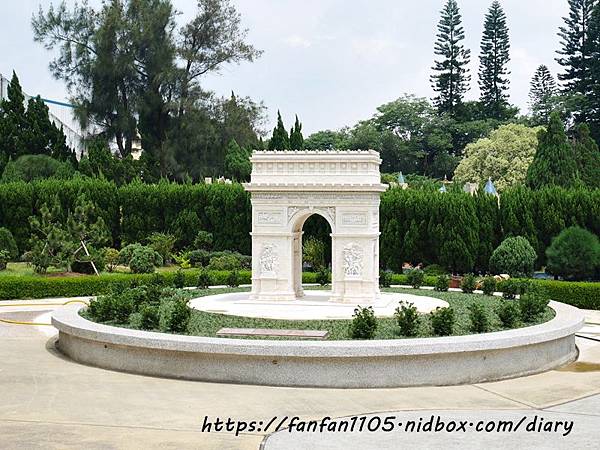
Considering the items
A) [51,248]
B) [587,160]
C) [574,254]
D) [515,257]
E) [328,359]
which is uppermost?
[587,160]

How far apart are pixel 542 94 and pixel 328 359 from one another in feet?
180

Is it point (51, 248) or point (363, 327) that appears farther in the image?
point (51, 248)

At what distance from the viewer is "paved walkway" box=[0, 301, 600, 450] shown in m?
10.0

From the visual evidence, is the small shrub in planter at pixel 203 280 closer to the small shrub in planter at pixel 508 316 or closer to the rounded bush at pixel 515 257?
the rounded bush at pixel 515 257

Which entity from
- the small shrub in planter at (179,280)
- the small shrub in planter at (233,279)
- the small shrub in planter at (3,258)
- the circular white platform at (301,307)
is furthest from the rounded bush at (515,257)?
the small shrub in planter at (3,258)

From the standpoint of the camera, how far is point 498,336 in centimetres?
1438

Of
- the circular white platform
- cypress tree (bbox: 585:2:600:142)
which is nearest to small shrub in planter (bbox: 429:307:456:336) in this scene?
the circular white platform

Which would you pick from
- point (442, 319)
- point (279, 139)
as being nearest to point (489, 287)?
point (442, 319)

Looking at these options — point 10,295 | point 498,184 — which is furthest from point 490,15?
point 10,295

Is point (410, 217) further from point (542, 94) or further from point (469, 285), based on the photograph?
point (542, 94)

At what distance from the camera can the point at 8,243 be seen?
1196 inches

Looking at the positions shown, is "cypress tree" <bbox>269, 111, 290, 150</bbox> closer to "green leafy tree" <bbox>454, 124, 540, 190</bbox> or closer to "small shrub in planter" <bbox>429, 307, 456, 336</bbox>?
"green leafy tree" <bbox>454, 124, 540, 190</bbox>

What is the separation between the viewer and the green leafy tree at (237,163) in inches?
1742

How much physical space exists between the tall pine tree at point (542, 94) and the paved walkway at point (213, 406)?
159 feet
